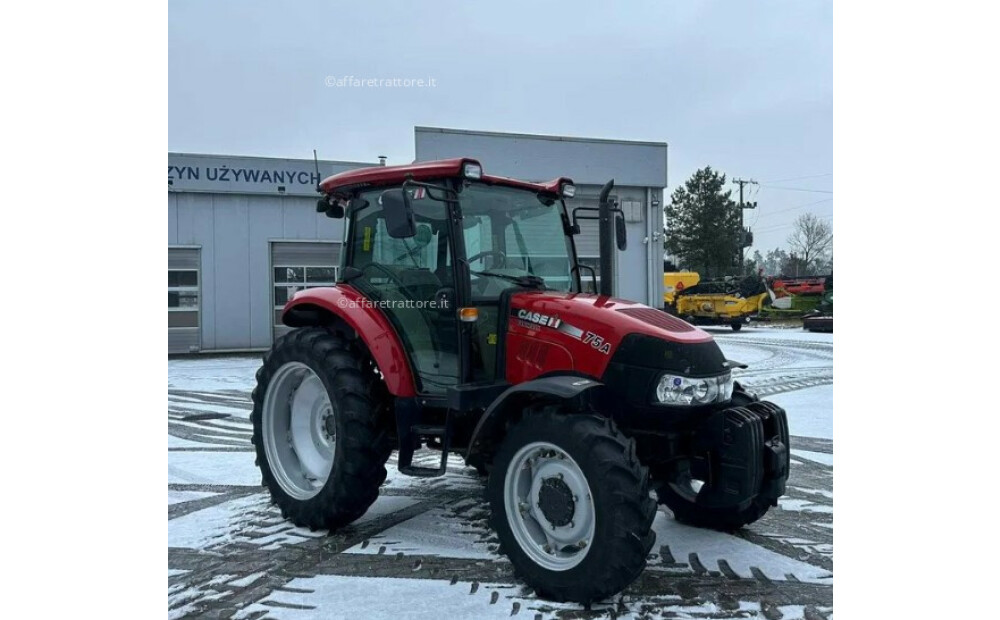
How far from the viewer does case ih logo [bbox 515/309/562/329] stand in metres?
3.90

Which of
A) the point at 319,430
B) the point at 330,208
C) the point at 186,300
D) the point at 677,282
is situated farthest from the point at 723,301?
the point at 319,430

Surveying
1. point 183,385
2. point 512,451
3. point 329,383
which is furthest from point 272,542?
point 183,385

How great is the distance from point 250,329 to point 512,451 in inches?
587

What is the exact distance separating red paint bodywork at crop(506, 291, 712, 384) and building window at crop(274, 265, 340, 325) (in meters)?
14.0

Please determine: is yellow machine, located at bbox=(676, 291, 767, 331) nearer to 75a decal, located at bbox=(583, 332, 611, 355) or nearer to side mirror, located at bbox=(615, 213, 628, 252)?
side mirror, located at bbox=(615, 213, 628, 252)

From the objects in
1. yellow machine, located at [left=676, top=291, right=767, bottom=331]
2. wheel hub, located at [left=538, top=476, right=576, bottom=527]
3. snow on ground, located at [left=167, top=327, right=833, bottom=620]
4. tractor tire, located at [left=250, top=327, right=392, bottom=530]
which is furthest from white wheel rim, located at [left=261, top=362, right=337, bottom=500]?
yellow machine, located at [left=676, top=291, right=767, bottom=331]

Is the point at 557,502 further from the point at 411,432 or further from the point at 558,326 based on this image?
the point at 411,432

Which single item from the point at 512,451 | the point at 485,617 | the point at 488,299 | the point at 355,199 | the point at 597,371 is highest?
the point at 355,199

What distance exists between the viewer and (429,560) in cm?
390

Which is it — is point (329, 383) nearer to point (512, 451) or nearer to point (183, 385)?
point (512, 451)

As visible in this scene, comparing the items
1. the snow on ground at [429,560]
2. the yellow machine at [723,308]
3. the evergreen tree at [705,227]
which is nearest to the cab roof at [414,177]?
the snow on ground at [429,560]

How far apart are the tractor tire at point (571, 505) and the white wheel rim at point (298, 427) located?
165 cm

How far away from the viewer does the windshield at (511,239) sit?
14.0 ft

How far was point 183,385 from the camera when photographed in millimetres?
11766
